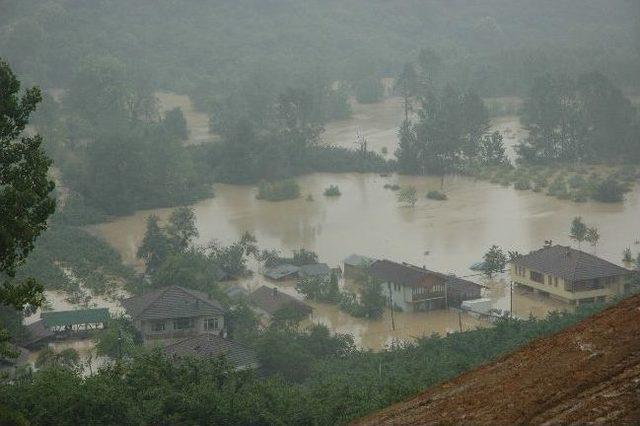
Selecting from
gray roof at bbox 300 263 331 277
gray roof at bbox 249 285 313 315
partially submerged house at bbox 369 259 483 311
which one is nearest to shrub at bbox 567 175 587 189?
gray roof at bbox 300 263 331 277

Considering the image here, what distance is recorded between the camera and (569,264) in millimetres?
17844

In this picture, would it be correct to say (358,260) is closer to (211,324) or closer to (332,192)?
(211,324)

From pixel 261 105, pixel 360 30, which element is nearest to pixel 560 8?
pixel 360 30

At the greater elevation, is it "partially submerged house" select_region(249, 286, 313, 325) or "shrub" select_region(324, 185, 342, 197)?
"shrub" select_region(324, 185, 342, 197)

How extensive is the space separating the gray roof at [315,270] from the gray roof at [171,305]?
12.9ft

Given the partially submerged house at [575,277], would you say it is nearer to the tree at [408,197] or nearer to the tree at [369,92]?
the tree at [408,197]

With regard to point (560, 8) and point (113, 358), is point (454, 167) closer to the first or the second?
point (113, 358)

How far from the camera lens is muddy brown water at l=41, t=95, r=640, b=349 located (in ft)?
57.8

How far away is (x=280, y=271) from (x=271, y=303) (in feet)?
9.93

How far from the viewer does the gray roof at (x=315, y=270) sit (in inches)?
800

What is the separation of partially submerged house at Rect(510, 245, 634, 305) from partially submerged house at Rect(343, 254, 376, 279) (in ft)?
10.7

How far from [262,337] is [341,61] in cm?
4390

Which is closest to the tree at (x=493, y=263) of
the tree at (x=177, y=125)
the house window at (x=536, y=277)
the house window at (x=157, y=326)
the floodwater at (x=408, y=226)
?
the floodwater at (x=408, y=226)

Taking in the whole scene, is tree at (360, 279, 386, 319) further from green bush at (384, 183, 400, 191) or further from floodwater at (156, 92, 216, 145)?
floodwater at (156, 92, 216, 145)
